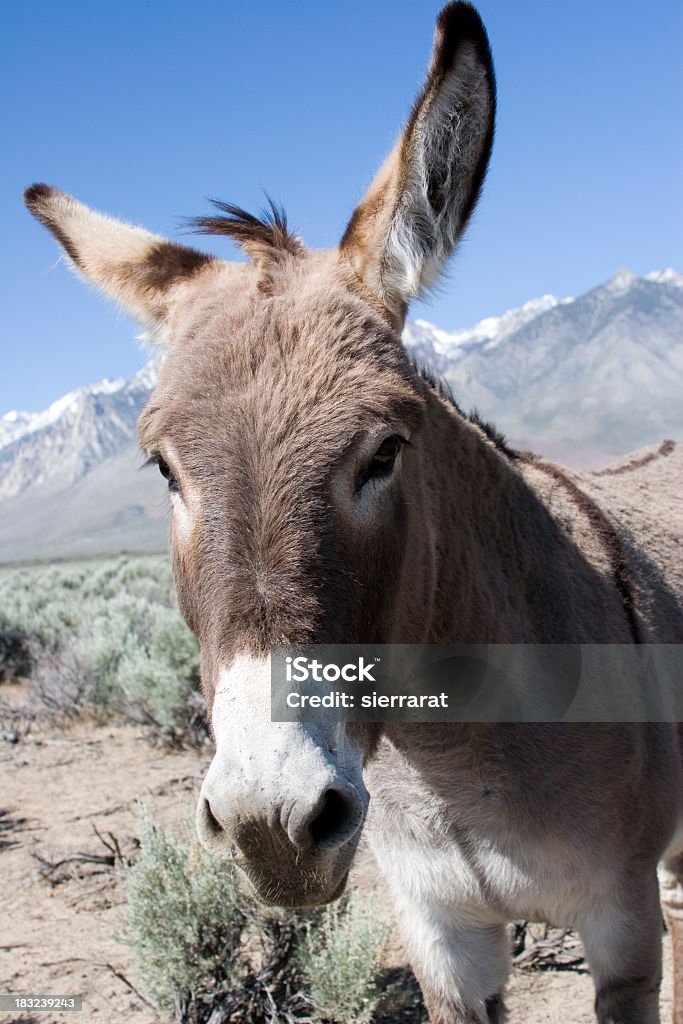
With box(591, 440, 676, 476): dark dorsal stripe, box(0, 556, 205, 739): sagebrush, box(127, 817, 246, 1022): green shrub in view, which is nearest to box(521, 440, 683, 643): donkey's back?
box(591, 440, 676, 476): dark dorsal stripe

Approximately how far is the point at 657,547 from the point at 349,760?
2279 millimetres

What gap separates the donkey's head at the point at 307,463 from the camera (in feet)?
5.40

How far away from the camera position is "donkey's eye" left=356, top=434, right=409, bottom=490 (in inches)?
79.7

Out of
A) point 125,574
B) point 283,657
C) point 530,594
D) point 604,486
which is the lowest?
point 283,657

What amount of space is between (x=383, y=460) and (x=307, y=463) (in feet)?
0.89

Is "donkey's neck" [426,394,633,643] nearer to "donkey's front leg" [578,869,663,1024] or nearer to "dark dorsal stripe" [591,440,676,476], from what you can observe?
"donkey's front leg" [578,869,663,1024]

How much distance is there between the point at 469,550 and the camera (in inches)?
102

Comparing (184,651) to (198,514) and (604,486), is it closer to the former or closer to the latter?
(604,486)

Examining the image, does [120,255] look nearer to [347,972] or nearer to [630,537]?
[630,537]

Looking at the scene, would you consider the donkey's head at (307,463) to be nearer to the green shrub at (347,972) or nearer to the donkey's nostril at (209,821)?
the donkey's nostril at (209,821)

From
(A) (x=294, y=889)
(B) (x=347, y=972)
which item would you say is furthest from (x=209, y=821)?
(B) (x=347, y=972)

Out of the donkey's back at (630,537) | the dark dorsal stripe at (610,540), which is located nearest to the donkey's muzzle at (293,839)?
the donkey's back at (630,537)

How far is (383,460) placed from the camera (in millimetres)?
2070

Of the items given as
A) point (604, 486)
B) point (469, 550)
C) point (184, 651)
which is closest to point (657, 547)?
point (604, 486)
